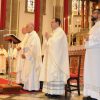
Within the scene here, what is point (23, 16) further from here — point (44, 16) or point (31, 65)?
point (31, 65)

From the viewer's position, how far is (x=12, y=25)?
780 inches

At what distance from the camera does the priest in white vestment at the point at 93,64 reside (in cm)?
627

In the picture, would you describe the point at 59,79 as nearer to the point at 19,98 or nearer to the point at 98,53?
the point at 19,98

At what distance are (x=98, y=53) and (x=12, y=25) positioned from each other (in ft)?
46.0

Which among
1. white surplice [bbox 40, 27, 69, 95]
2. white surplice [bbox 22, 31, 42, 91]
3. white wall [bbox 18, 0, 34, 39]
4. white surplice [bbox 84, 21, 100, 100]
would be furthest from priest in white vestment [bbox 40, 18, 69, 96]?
white wall [bbox 18, 0, 34, 39]

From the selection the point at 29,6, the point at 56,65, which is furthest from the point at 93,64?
the point at 29,6

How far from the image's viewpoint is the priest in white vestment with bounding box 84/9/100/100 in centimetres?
627

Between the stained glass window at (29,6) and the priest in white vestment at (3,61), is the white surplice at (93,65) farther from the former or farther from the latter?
the stained glass window at (29,6)

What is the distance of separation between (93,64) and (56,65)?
5.11 ft

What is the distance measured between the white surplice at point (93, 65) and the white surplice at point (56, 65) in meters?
1.28

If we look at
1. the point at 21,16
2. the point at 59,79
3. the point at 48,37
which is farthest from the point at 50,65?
the point at 21,16

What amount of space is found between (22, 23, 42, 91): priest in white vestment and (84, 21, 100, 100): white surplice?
279 centimetres

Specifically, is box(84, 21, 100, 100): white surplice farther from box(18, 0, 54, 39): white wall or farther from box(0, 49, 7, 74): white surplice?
box(18, 0, 54, 39): white wall

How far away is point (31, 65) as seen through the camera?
355 inches
